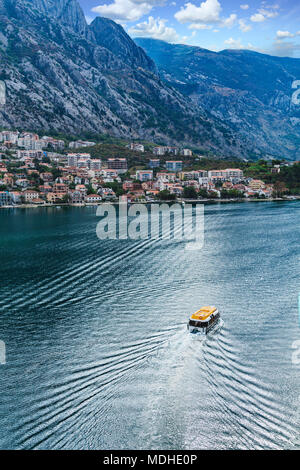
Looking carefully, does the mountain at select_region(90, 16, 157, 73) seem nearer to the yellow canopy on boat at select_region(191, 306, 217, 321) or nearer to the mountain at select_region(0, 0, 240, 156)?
the mountain at select_region(0, 0, 240, 156)

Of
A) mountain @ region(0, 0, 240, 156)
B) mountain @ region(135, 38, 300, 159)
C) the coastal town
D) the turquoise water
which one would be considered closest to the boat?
the turquoise water

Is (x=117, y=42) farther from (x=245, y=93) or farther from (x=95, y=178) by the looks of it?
(x=95, y=178)

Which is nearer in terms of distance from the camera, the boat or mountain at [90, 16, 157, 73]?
the boat

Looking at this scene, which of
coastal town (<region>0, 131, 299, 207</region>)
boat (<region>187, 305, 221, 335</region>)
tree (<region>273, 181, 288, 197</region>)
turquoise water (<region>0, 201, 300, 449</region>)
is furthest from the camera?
tree (<region>273, 181, 288, 197</region>)

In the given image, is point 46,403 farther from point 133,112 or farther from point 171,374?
point 133,112

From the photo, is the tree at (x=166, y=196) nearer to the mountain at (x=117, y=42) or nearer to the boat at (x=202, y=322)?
the boat at (x=202, y=322)

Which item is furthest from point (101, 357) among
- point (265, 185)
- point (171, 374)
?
point (265, 185)

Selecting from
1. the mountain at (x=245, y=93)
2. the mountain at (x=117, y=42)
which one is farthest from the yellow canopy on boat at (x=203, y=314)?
the mountain at (x=117, y=42)
